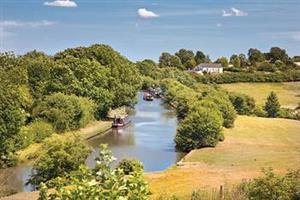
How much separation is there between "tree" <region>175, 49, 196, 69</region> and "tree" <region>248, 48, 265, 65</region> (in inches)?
671

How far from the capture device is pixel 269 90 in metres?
110

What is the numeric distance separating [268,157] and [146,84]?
6932cm

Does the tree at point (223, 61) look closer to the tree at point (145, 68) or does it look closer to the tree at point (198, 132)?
the tree at point (145, 68)

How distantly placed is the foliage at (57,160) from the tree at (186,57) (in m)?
128

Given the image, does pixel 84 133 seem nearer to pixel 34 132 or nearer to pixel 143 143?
pixel 143 143

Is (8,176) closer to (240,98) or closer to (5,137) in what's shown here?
(5,137)

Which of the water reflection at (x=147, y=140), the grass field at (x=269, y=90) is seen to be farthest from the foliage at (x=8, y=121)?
the grass field at (x=269, y=90)

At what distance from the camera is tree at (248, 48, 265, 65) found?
517ft

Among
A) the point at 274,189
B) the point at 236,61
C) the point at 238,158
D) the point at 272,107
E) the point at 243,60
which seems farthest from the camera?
the point at 243,60

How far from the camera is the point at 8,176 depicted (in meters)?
38.9

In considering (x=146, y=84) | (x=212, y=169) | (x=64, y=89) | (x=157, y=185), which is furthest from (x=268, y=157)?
(x=146, y=84)

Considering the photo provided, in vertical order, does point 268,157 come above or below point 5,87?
below

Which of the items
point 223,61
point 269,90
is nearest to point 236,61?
point 223,61

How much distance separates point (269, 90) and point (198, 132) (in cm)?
6244
